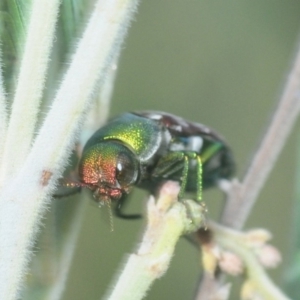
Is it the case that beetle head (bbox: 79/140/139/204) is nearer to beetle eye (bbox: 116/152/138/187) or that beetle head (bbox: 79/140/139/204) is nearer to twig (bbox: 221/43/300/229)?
beetle eye (bbox: 116/152/138/187)

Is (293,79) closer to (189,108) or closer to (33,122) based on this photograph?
(33,122)

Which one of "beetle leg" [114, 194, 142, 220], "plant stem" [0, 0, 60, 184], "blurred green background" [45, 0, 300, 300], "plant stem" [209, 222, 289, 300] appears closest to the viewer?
"plant stem" [0, 0, 60, 184]

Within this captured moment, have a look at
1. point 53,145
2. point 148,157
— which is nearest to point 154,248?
point 53,145

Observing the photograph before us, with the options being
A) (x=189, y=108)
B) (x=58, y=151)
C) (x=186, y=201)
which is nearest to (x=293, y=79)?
(x=186, y=201)

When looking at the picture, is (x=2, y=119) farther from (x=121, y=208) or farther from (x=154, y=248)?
(x=121, y=208)

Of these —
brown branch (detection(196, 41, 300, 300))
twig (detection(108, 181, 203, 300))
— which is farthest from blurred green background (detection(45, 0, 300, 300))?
twig (detection(108, 181, 203, 300))

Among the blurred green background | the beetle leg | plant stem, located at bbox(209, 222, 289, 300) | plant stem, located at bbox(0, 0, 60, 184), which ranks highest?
plant stem, located at bbox(0, 0, 60, 184)

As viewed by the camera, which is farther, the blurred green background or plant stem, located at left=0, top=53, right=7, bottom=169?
the blurred green background
